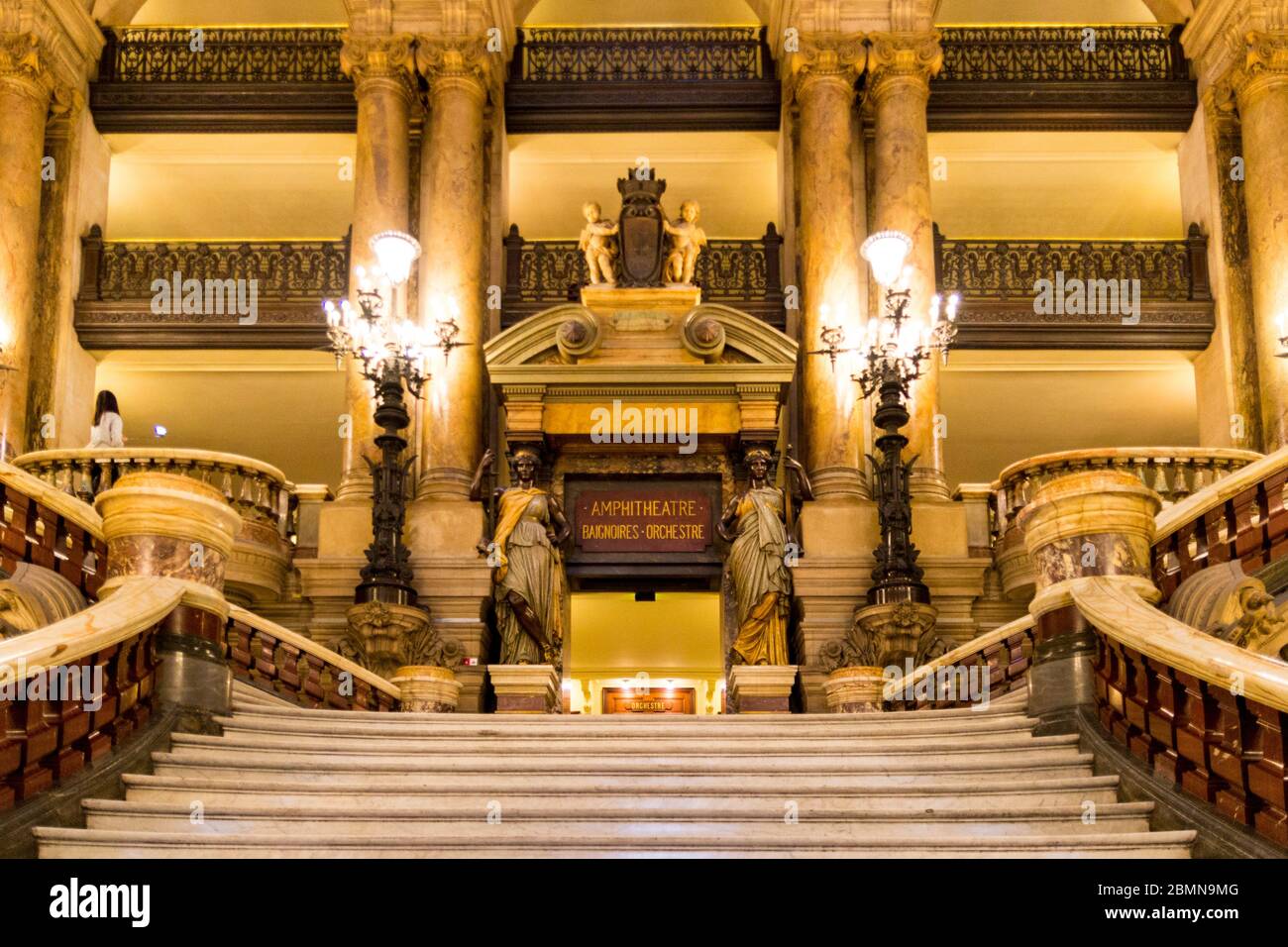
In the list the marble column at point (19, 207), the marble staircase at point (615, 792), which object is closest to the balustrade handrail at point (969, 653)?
the marble staircase at point (615, 792)

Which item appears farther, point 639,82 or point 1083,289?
point 639,82

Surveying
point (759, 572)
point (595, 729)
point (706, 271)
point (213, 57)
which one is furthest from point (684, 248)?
point (595, 729)

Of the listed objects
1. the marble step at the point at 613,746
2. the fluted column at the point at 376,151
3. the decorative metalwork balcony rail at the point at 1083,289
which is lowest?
the marble step at the point at 613,746

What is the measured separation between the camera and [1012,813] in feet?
21.5

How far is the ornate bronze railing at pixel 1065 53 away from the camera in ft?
62.3

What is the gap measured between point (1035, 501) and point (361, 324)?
7.82 m

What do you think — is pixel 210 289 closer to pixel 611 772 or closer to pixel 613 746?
pixel 613 746

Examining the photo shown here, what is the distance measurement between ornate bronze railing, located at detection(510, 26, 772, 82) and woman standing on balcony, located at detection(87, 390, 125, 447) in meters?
7.01

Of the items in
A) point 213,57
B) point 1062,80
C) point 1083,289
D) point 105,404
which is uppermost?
point 213,57

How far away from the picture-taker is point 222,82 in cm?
1905

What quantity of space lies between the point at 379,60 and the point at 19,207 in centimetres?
425

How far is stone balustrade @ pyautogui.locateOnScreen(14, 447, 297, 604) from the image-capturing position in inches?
582

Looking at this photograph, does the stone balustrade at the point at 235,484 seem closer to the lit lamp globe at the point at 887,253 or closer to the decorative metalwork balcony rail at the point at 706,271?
the decorative metalwork balcony rail at the point at 706,271
